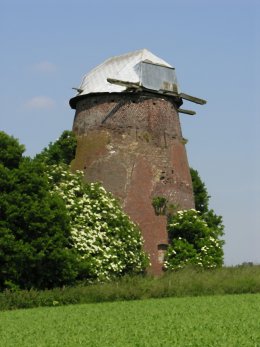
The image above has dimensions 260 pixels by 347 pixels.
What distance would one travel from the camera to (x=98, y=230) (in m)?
31.8

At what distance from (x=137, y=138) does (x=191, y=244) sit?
641 cm

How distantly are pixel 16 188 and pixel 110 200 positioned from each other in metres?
7.03

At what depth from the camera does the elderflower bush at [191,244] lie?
3634cm

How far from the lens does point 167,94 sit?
39562mm

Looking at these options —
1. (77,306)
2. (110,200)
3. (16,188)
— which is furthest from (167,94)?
(77,306)

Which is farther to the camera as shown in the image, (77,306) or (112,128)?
(112,128)

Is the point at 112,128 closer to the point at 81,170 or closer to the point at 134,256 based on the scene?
the point at 81,170

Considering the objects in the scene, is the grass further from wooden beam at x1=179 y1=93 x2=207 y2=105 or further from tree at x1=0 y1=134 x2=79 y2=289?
wooden beam at x1=179 y1=93 x2=207 y2=105

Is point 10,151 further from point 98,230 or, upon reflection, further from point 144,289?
point 144,289

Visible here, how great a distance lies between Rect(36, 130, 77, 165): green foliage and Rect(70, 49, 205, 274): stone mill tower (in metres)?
0.48

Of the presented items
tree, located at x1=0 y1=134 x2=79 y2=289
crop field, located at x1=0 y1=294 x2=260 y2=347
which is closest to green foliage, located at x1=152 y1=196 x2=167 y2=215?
tree, located at x1=0 y1=134 x2=79 y2=289

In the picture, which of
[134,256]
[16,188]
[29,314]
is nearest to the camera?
[29,314]

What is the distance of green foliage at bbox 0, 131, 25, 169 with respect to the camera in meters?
28.3

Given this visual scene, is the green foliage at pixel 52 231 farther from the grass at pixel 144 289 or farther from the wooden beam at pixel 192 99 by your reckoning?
the wooden beam at pixel 192 99
